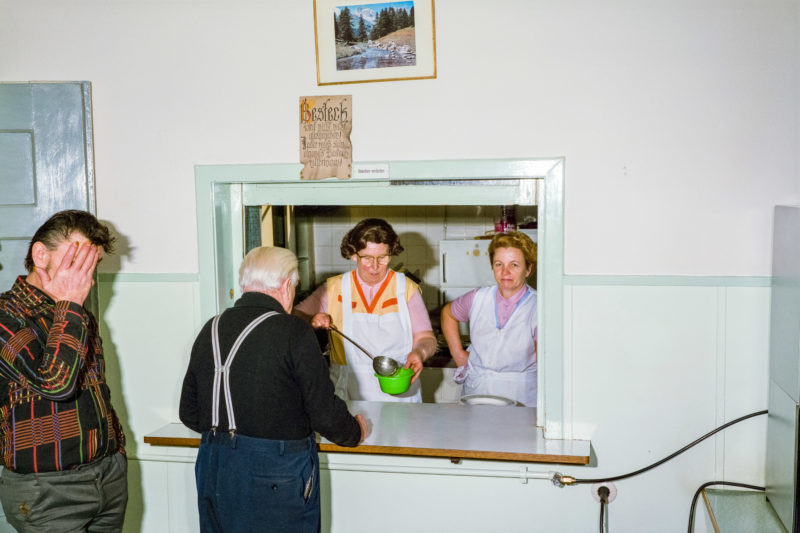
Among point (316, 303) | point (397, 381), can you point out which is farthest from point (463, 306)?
point (397, 381)

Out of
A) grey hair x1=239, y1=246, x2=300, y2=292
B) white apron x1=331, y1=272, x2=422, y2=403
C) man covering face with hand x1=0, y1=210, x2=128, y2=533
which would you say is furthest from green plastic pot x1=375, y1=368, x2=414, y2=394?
man covering face with hand x1=0, y1=210, x2=128, y2=533

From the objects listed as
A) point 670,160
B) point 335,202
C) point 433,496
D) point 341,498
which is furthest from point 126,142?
point 670,160

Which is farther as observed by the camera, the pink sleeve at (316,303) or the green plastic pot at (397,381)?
the pink sleeve at (316,303)

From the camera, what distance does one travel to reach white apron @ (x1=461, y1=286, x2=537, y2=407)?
118 inches

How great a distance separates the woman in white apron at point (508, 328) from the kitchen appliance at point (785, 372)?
1022 millimetres

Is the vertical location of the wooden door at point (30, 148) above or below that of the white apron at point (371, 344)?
above

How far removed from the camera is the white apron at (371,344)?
2975 mm

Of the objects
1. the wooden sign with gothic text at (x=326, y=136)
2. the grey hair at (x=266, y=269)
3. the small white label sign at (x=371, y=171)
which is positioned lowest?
the grey hair at (x=266, y=269)

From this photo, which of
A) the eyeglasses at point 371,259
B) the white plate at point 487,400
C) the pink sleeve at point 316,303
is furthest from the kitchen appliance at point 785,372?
the pink sleeve at point 316,303

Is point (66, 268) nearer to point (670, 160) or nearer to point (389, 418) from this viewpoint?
point (389, 418)

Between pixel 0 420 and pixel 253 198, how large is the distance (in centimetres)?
108

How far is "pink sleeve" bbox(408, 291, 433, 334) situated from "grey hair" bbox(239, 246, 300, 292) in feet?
3.46

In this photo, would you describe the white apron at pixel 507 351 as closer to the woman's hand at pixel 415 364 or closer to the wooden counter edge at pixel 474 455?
the woman's hand at pixel 415 364

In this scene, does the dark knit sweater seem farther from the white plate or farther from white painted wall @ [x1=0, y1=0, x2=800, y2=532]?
the white plate
